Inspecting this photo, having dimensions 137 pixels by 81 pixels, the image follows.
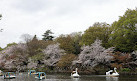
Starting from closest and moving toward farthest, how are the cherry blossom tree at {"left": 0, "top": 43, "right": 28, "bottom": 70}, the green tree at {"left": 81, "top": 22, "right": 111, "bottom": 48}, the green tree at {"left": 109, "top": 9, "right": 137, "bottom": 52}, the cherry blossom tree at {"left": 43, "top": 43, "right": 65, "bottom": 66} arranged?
the green tree at {"left": 109, "top": 9, "right": 137, "bottom": 52}, the green tree at {"left": 81, "top": 22, "right": 111, "bottom": 48}, the cherry blossom tree at {"left": 43, "top": 43, "right": 65, "bottom": 66}, the cherry blossom tree at {"left": 0, "top": 43, "right": 28, "bottom": 70}

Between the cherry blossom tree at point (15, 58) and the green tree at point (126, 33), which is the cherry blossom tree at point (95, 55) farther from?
the cherry blossom tree at point (15, 58)

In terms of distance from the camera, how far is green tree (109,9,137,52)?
39125 millimetres

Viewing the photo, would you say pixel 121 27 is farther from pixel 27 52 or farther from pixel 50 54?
pixel 27 52

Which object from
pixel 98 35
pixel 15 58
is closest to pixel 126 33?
pixel 98 35

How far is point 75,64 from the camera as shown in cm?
4716

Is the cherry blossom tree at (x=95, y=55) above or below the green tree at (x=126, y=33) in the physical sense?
below

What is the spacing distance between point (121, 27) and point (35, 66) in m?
30.1

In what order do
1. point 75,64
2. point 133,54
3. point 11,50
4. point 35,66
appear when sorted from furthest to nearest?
point 11,50, point 35,66, point 75,64, point 133,54

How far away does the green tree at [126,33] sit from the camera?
39.1m

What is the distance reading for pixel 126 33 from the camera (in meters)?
39.3

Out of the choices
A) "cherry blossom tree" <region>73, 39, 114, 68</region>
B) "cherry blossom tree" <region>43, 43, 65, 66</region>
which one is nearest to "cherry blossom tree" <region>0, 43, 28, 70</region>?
"cherry blossom tree" <region>43, 43, 65, 66</region>

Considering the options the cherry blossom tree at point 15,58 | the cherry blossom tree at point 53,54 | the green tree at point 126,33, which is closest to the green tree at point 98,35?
the green tree at point 126,33

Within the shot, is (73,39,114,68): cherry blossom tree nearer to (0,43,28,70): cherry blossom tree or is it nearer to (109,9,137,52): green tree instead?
(109,9,137,52): green tree

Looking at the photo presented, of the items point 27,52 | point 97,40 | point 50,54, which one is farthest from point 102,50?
point 27,52
